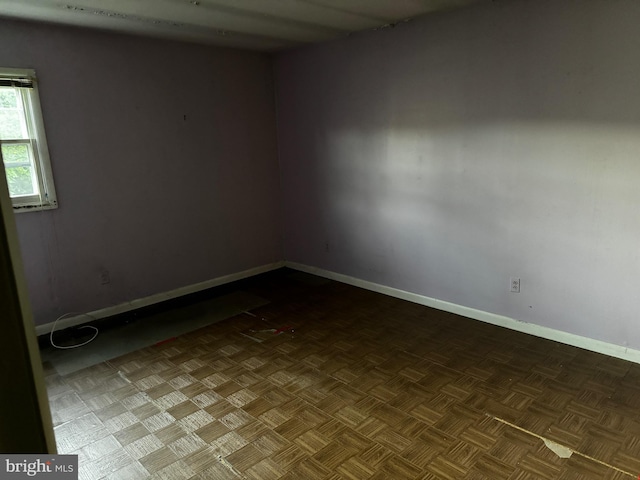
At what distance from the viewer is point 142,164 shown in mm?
3738

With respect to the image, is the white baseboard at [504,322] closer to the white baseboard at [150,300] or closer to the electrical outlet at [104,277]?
the white baseboard at [150,300]

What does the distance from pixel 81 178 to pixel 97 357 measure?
1382 millimetres

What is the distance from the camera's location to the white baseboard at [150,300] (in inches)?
136

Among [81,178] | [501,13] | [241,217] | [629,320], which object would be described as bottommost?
[629,320]

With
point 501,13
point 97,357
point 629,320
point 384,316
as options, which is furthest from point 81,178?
point 629,320

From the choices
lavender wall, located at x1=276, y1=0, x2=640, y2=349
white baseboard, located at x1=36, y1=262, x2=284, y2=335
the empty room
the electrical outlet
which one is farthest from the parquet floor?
the electrical outlet

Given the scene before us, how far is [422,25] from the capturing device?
10.9ft

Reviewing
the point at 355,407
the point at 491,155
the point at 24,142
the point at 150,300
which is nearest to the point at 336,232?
the point at 491,155

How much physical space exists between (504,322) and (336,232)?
1783 millimetres

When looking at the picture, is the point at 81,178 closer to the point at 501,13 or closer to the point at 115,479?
the point at 115,479

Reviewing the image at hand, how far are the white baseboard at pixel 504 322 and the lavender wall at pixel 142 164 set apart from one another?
125 cm

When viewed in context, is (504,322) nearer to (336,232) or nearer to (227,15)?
(336,232)

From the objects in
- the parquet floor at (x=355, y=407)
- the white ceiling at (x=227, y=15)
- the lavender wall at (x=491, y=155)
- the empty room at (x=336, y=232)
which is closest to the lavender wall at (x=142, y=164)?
the empty room at (x=336, y=232)

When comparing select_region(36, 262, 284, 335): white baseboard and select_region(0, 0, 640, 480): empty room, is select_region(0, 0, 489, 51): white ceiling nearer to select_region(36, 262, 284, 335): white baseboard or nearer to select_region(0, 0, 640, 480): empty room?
select_region(0, 0, 640, 480): empty room
